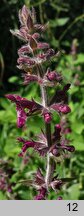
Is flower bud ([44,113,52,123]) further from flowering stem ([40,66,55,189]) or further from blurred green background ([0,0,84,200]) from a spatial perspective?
blurred green background ([0,0,84,200])

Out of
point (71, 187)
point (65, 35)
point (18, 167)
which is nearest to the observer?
point (71, 187)

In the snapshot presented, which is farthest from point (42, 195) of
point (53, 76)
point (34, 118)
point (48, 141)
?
point (34, 118)

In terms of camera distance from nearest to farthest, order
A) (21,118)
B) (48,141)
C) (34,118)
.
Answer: (21,118) → (48,141) → (34,118)

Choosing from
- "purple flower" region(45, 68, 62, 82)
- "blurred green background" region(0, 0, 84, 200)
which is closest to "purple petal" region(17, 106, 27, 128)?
"purple flower" region(45, 68, 62, 82)

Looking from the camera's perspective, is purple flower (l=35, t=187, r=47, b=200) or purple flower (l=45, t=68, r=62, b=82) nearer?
purple flower (l=45, t=68, r=62, b=82)

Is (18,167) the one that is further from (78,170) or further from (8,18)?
(8,18)

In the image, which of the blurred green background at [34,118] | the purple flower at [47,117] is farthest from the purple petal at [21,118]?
the blurred green background at [34,118]

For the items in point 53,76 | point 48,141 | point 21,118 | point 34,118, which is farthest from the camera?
point 34,118

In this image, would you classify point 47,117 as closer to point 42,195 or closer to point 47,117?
point 47,117

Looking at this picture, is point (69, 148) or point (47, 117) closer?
point (47, 117)

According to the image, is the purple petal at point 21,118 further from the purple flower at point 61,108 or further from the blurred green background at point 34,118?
the blurred green background at point 34,118

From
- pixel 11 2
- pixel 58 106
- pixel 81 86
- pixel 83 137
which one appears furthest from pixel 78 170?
pixel 11 2
